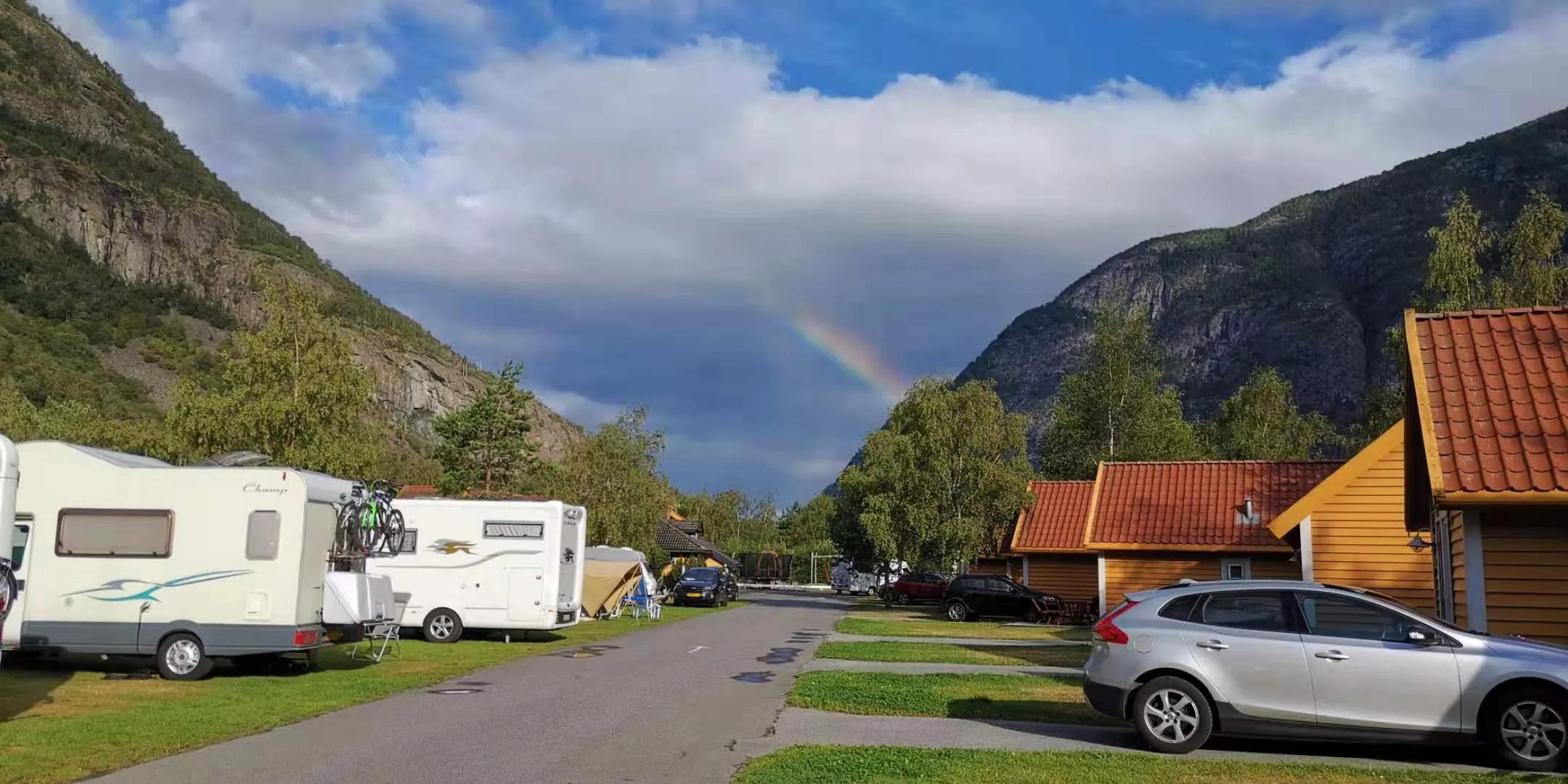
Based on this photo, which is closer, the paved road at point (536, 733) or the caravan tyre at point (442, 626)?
the paved road at point (536, 733)

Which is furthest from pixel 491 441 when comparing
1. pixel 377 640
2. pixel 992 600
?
pixel 377 640

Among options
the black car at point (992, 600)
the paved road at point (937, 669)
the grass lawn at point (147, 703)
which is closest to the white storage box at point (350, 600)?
the grass lawn at point (147, 703)

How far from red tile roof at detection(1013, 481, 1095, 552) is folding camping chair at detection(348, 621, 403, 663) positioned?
76.8 ft

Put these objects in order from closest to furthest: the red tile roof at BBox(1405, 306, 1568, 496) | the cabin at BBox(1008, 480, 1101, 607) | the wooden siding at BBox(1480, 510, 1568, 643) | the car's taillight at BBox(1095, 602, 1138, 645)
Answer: the car's taillight at BBox(1095, 602, 1138, 645)
the red tile roof at BBox(1405, 306, 1568, 496)
the wooden siding at BBox(1480, 510, 1568, 643)
the cabin at BBox(1008, 480, 1101, 607)

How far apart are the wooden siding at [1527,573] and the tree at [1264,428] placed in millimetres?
47375

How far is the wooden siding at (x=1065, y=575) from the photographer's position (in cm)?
3875

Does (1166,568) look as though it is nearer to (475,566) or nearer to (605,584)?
(605,584)

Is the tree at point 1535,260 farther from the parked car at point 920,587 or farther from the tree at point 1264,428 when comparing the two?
the parked car at point 920,587

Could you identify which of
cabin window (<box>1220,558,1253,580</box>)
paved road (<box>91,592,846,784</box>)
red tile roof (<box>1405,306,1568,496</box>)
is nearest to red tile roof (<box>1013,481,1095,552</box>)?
cabin window (<box>1220,558,1253,580</box>)

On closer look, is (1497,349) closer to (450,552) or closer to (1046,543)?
(450,552)

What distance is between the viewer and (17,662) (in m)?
16.8

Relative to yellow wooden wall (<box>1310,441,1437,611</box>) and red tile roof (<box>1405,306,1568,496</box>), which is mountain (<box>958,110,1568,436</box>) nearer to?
yellow wooden wall (<box>1310,441,1437,611</box>)

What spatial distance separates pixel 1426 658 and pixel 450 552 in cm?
1880

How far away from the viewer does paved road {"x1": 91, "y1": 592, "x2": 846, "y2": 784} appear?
9.14 meters
